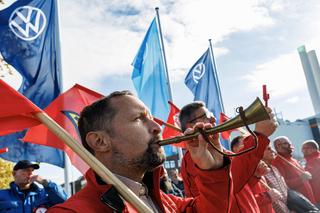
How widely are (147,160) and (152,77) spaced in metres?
7.83

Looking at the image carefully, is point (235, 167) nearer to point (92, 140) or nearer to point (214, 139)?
point (214, 139)

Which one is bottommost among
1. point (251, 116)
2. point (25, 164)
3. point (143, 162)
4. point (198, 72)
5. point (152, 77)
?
point (143, 162)

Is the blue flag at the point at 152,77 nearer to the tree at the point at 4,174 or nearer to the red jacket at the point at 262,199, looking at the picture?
the red jacket at the point at 262,199

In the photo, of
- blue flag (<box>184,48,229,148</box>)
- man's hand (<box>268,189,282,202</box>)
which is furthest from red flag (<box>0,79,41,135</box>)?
blue flag (<box>184,48,229,148</box>)

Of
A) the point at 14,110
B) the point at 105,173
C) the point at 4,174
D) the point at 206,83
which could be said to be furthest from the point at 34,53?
the point at 4,174

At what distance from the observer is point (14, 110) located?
221cm

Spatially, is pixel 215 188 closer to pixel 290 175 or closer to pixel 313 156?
pixel 290 175

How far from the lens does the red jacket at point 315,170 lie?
679cm

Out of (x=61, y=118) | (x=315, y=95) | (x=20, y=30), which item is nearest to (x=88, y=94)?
(x=61, y=118)

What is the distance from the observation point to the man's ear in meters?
2.23

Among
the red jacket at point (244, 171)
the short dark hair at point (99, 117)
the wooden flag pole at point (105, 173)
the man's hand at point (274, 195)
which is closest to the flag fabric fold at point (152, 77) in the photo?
the man's hand at point (274, 195)

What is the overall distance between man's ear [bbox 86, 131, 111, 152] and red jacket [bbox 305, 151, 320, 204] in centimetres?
569

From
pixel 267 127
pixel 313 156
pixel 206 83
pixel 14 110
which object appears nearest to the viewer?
pixel 14 110

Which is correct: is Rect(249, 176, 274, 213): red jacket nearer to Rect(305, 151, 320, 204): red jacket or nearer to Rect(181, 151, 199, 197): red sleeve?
Rect(181, 151, 199, 197): red sleeve
